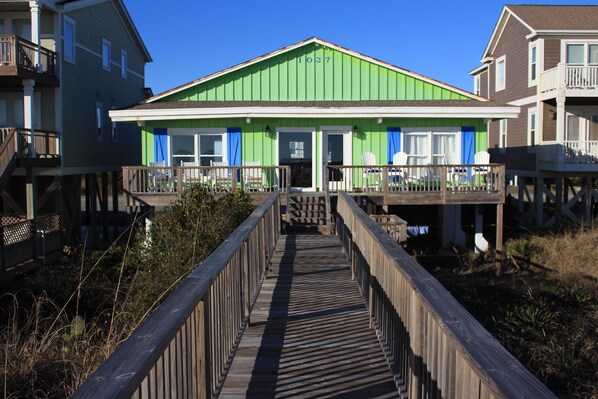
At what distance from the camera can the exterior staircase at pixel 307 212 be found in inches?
612

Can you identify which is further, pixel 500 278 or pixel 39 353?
pixel 500 278

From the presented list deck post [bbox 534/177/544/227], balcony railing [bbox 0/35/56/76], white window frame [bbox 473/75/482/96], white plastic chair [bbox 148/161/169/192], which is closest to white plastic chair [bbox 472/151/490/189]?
deck post [bbox 534/177/544/227]

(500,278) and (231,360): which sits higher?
(231,360)

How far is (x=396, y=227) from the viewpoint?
13.4 meters

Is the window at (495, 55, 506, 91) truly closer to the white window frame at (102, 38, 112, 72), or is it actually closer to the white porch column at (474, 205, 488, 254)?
the white porch column at (474, 205, 488, 254)

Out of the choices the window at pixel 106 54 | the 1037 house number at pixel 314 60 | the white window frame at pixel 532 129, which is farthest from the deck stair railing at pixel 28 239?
the white window frame at pixel 532 129

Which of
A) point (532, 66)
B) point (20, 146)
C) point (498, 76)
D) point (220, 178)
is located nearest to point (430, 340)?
point (220, 178)

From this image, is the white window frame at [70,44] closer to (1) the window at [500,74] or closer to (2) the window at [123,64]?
(2) the window at [123,64]

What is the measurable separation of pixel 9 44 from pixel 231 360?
54.6 feet

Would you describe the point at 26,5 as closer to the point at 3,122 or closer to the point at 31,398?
the point at 3,122

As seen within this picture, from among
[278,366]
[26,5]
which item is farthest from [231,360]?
[26,5]

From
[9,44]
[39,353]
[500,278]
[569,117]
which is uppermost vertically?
[9,44]

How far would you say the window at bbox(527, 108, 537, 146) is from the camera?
25.5 meters

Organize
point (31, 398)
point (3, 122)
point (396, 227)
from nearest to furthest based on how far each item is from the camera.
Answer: point (31, 398) → point (396, 227) → point (3, 122)
